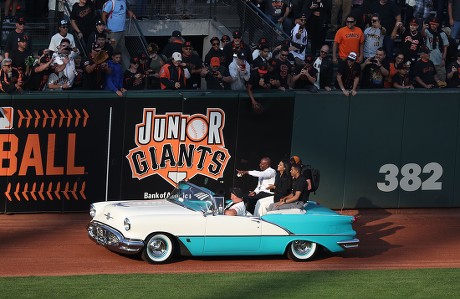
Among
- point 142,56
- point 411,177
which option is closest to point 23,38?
point 142,56

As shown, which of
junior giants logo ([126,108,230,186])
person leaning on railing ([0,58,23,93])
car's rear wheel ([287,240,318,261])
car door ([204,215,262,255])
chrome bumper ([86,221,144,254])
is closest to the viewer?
chrome bumper ([86,221,144,254])

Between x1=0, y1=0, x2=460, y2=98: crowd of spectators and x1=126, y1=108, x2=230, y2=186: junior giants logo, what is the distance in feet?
2.36

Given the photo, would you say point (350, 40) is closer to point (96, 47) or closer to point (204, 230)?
point (96, 47)

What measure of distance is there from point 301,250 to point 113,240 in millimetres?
3252

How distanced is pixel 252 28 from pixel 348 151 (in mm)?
4356

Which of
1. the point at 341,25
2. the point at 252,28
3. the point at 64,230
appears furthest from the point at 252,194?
the point at 341,25

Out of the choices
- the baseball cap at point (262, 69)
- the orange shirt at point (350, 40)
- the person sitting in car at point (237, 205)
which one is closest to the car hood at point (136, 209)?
the person sitting in car at point (237, 205)

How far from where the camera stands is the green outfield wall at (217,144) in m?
20.0

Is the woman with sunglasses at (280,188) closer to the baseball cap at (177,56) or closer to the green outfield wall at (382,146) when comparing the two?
the green outfield wall at (382,146)

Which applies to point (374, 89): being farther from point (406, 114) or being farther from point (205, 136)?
point (205, 136)

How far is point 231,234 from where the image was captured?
1712cm

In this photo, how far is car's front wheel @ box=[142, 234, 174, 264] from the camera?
16.9 meters

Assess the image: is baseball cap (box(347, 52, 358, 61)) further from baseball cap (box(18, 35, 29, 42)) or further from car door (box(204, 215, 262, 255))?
baseball cap (box(18, 35, 29, 42))

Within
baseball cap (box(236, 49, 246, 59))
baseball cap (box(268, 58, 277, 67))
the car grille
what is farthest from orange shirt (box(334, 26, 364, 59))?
the car grille
